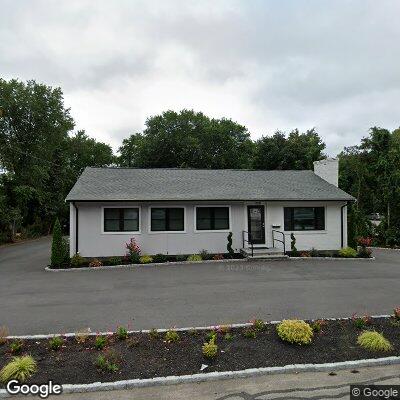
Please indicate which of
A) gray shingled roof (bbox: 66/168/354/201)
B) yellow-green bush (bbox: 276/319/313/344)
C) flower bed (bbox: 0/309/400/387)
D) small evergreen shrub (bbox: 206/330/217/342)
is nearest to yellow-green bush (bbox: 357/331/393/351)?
flower bed (bbox: 0/309/400/387)

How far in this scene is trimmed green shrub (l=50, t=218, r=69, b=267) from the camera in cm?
1494

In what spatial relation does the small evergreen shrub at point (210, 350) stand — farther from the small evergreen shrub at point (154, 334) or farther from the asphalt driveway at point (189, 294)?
the asphalt driveway at point (189, 294)

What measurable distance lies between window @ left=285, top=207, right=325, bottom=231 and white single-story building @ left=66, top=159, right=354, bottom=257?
0.05 m

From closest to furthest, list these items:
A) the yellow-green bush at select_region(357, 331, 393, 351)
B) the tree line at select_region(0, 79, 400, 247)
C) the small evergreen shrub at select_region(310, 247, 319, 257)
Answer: the yellow-green bush at select_region(357, 331, 393, 351) → the small evergreen shrub at select_region(310, 247, 319, 257) → the tree line at select_region(0, 79, 400, 247)

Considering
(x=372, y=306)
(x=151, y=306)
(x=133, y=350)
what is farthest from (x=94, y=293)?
(x=372, y=306)

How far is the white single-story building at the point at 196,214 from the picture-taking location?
16234 mm

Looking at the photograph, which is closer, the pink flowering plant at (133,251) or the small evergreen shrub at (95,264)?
the small evergreen shrub at (95,264)

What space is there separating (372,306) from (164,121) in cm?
4619

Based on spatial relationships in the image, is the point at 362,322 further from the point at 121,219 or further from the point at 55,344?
the point at 121,219

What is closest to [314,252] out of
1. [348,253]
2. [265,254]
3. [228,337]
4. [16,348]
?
[348,253]

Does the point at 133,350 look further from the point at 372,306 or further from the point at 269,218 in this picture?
the point at 269,218

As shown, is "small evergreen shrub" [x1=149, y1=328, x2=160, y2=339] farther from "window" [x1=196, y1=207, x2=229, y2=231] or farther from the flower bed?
"window" [x1=196, y1=207, x2=229, y2=231]

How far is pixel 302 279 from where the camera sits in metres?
12.4

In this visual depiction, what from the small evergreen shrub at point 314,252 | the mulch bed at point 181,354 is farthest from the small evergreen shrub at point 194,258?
the mulch bed at point 181,354
